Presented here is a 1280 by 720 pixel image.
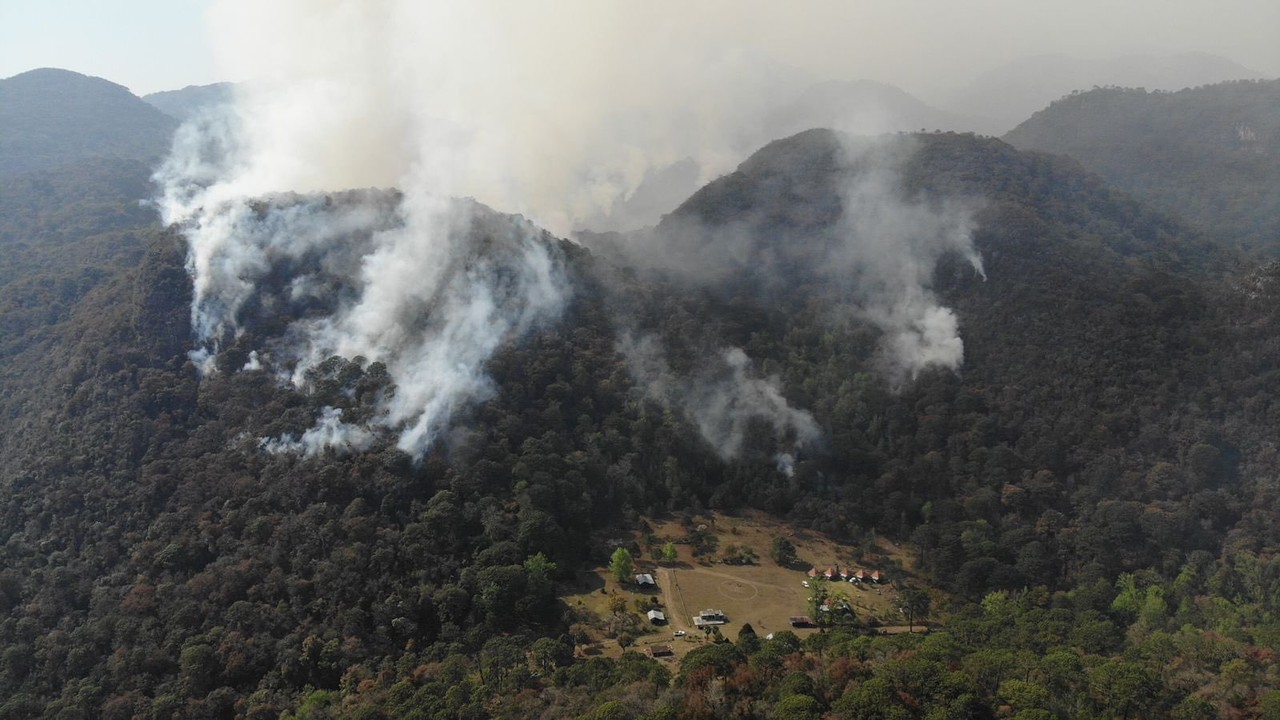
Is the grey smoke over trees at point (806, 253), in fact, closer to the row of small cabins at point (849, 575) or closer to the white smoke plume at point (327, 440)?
the row of small cabins at point (849, 575)

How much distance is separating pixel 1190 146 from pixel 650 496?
10730 centimetres

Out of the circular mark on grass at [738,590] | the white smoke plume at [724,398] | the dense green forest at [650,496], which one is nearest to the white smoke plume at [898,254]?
the dense green forest at [650,496]

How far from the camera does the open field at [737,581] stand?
164 feet

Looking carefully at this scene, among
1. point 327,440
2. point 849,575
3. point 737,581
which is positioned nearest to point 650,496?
point 737,581

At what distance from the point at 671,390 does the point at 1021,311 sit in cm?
3408

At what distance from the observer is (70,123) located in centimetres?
15250

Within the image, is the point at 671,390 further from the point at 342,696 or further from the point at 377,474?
the point at 342,696

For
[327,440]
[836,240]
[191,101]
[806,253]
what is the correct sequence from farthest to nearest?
[191,101] → [836,240] → [806,253] → [327,440]

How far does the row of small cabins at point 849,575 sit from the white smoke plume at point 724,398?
1195cm

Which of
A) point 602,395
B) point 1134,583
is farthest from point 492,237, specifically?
point 1134,583

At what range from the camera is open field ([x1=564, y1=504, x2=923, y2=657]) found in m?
50.0

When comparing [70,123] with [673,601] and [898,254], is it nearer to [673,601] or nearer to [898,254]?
[898,254]

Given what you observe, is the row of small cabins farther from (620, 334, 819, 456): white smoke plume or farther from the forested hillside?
the forested hillside

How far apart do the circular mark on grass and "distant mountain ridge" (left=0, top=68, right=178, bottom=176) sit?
12929cm
